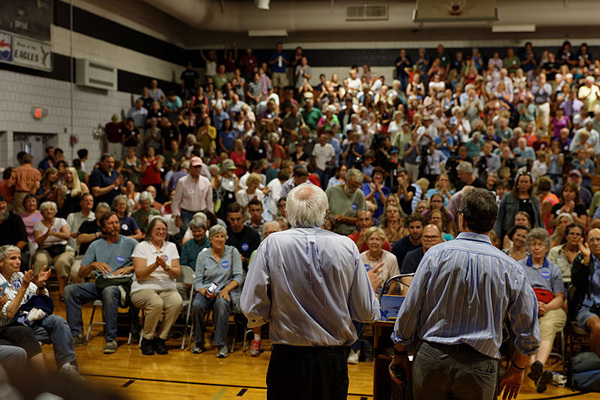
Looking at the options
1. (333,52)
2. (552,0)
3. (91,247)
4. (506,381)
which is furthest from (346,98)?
(506,381)

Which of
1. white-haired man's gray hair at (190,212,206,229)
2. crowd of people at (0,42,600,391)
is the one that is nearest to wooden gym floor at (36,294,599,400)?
crowd of people at (0,42,600,391)

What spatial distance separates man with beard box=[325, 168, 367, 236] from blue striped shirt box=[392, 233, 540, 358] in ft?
15.6

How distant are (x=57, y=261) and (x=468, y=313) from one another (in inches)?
251

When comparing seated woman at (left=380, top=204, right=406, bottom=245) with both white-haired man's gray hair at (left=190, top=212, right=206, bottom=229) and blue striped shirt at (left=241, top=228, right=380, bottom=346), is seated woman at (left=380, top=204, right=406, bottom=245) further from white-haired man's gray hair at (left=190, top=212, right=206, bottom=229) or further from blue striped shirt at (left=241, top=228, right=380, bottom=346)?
blue striped shirt at (left=241, top=228, right=380, bottom=346)

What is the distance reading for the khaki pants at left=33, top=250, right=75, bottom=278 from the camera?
7.65 m

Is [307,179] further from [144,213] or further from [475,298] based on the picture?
[475,298]

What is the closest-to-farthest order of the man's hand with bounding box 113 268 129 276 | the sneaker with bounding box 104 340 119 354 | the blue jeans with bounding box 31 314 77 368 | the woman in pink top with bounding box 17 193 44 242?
the blue jeans with bounding box 31 314 77 368 → the sneaker with bounding box 104 340 119 354 → the man's hand with bounding box 113 268 129 276 → the woman in pink top with bounding box 17 193 44 242

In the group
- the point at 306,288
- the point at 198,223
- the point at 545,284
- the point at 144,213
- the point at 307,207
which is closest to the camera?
the point at 306,288

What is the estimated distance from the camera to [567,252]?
627cm

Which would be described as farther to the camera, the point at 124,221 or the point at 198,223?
the point at 124,221

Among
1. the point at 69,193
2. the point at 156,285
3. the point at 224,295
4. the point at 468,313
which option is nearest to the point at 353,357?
the point at 224,295

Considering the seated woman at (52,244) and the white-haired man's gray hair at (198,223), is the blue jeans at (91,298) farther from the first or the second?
the seated woman at (52,244)

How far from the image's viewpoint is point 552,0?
1667cm

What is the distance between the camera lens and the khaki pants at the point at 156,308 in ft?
19.5
